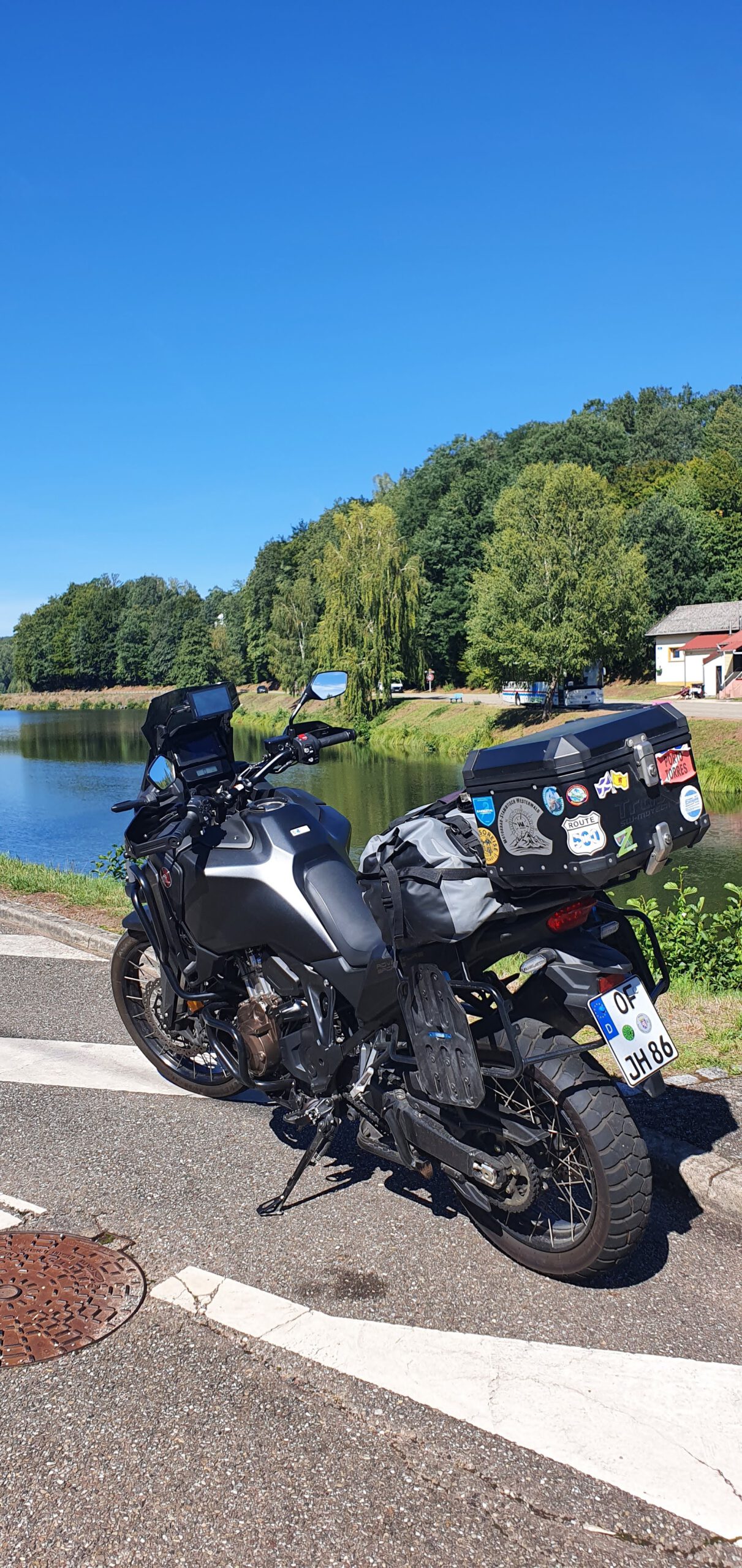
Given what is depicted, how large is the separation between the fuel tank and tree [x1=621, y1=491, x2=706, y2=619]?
2273 inches

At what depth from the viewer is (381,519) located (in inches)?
2101

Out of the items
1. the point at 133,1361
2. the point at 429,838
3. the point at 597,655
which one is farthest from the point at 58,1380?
the point at 597,655

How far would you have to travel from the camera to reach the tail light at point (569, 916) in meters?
2.95

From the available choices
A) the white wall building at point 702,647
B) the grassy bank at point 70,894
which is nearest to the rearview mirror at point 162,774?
the grassy bank at point 70,894

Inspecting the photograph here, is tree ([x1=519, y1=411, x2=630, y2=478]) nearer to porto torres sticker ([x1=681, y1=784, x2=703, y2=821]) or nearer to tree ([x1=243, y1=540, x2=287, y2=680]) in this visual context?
tree ([x1=243, y1=540, x2=287, y2=680])

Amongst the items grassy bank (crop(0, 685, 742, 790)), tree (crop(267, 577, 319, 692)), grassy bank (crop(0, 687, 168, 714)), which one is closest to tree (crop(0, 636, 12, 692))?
grassy bank (crop(0, 687, 168, 714))

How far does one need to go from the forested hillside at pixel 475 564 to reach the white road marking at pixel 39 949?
41.1 metres

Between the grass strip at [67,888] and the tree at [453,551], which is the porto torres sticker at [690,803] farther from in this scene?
the tree at [453,551]

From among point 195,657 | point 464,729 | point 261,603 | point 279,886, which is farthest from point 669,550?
point 279,886

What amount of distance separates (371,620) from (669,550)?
20.3 m

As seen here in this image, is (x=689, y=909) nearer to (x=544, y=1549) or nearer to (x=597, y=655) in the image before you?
(x=544, y=1549)

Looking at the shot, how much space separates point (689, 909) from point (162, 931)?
432 centimetres

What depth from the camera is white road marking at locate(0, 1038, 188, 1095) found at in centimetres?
474

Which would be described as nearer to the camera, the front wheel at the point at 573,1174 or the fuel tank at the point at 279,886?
the front wheel at the point at 573,1174
